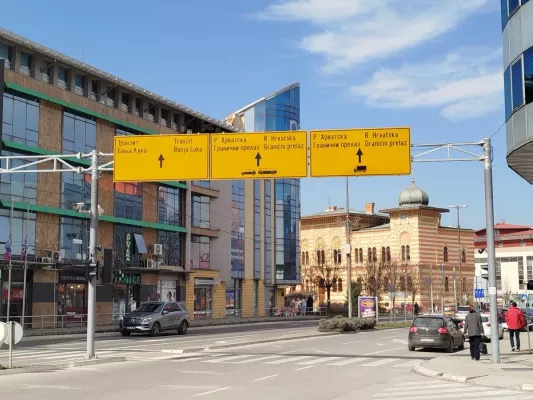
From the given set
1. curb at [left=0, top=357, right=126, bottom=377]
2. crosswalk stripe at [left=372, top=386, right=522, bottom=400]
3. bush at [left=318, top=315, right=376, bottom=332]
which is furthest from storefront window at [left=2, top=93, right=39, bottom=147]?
crosswalk stripe at [left=372, top=386, right=522, bottom=400]

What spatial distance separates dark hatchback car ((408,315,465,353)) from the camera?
27.2 metres

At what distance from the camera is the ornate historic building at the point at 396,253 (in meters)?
84.6

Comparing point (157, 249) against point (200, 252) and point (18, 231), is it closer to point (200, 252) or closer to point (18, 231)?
point (200, 252)

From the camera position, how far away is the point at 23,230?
42688 millimetres

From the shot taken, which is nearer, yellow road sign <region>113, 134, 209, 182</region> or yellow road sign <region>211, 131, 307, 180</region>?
yellow road sign <region>211, 131, 307, 180</region>

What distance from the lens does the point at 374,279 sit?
79.9m

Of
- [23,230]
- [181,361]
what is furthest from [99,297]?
[181,361]

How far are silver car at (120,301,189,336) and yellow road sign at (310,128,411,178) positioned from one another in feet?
57.5

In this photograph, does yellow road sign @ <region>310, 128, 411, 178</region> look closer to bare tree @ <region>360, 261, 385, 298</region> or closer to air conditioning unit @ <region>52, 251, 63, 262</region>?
air conditioning unit @ <region>52, 251, 63, 262</region>

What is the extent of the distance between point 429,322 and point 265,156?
383 inches

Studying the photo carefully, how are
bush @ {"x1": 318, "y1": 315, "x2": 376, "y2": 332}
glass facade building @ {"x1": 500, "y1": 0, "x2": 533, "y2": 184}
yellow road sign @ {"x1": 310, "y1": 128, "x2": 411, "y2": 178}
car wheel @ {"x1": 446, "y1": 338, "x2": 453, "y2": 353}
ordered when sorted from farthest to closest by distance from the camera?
1. bush @ {"x1": 318, "y1": 315, "x2": 376, "y2": 332}
2. car wheel @ {"x1": 446, "y1": 338, "x2": 453, "y2": 353}
3. yellow road sign @ {"x1": 310, "y1": 128, "x2": 411, "y2": 178}
4. glass facade building @ {"x1": 500, "y1": 0, "x2": 533, "y2": 184}

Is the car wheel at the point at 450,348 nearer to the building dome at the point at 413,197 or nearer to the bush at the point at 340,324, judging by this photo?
the bush at the point at 340,324

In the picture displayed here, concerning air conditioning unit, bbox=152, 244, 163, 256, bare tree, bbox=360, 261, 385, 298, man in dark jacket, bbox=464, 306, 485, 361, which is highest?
air conditioning unit, bbox=152, 244, 163, 256

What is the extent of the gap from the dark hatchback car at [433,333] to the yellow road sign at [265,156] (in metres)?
8.70
